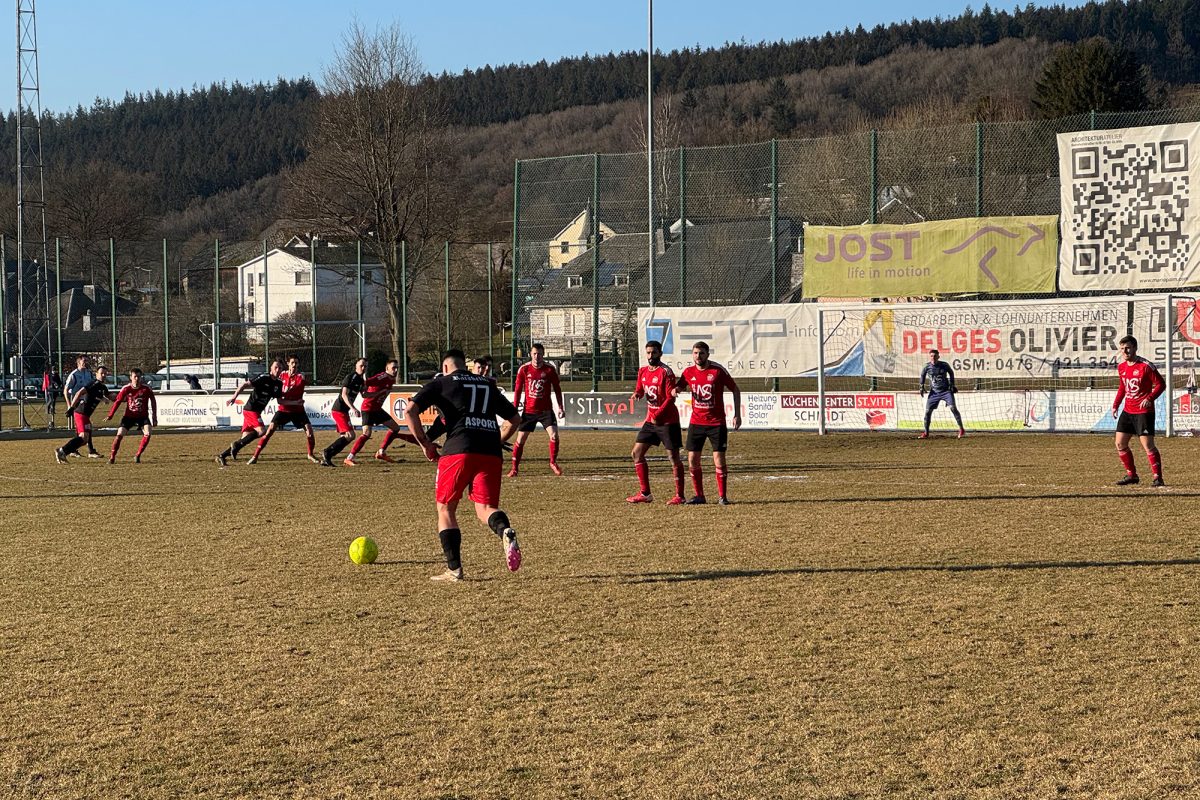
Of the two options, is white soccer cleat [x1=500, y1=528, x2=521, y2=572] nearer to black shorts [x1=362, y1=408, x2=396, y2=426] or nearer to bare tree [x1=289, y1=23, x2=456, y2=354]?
black shorts [x1=362, y1=408, x2=396, y2=426]

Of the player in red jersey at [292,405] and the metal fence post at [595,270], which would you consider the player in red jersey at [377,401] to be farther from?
the metal fence post at [595,270]

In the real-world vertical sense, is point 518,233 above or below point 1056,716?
above

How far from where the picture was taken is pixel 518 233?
A: 115 feet

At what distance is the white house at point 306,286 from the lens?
4575cm

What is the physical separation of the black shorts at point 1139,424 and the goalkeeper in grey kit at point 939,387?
9.65m

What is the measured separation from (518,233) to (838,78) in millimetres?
82007

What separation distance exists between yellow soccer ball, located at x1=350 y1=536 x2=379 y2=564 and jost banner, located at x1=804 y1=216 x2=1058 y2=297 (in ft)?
71.9

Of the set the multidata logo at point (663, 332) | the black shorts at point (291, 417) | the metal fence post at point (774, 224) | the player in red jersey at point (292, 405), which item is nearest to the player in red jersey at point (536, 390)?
the player in red jersey at point (292, 405)

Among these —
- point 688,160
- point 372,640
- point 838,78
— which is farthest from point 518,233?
point 838,78

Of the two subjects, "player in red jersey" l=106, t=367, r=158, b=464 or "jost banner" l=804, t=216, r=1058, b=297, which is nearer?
"player in red jersey" l=106, t=367, r=158, b=464

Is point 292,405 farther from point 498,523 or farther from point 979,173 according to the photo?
point 979,173

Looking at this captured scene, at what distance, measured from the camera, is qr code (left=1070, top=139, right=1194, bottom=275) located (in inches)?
1132

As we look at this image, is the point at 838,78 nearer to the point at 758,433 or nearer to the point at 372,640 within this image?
the point at 758,433

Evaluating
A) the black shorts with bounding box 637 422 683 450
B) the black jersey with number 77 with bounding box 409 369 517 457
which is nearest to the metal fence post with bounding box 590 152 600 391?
the black shorts with bounding box 637 422 683 450
